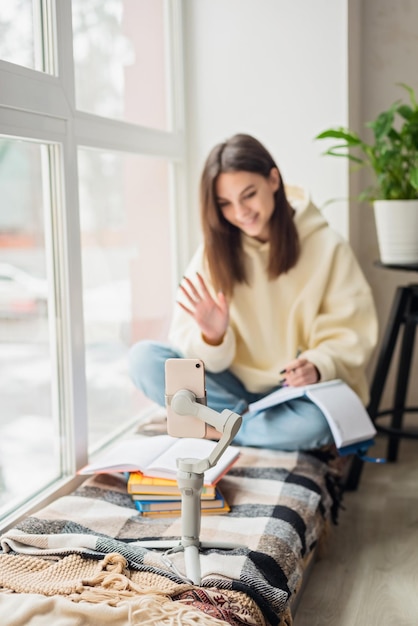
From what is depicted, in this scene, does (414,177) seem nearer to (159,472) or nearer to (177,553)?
(159,472)

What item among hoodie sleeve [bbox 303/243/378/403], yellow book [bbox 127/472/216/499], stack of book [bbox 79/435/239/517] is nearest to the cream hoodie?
hoodie sleeve [bbox 303/243/378/403]

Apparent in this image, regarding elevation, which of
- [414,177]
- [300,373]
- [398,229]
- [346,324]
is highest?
[414,177]

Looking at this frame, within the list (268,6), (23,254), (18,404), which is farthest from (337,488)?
(268,6)

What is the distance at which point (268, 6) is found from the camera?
2.67m

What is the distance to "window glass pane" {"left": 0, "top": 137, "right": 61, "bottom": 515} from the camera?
179 centimetres

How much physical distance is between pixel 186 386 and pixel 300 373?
74 centimetres

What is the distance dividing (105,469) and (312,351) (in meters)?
0.69

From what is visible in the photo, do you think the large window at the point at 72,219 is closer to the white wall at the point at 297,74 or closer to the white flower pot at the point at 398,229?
the white wall at the point at 297,74

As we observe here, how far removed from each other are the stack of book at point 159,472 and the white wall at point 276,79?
109cm

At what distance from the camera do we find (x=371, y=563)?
1987mm

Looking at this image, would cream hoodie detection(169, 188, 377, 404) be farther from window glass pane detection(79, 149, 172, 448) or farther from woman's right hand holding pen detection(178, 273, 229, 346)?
window glass pane detection(79, 149, 172, 448)

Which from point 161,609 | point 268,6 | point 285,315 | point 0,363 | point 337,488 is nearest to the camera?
point 161,609

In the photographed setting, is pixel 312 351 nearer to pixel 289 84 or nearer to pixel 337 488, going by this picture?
pixel 337 488

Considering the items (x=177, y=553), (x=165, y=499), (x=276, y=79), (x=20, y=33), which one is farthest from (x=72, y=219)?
(x=276, y=79)
